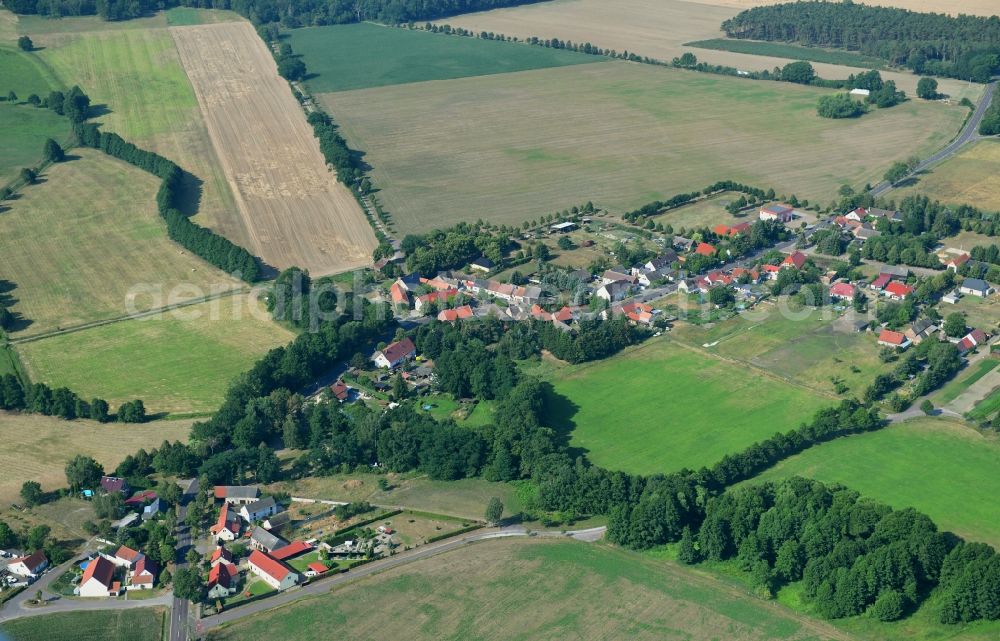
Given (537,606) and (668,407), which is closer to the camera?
(537,606)

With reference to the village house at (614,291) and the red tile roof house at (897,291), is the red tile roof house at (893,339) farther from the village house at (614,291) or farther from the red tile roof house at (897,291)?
the village house at (614,291)

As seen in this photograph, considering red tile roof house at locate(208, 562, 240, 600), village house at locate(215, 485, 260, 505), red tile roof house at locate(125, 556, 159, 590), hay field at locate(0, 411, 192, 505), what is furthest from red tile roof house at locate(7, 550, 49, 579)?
village house at locate(215, 485, 260, 505)

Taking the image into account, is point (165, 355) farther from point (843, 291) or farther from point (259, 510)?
point (843, 291)

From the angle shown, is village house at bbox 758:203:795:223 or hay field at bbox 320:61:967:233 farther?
hay field at bbox 320:61:967:233

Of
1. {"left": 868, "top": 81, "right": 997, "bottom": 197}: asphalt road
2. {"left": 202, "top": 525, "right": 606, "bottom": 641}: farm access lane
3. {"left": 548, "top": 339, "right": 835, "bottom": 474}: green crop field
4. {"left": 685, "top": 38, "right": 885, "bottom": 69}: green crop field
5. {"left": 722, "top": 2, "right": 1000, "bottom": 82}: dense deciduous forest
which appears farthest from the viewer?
{"left": 685, "top": 38, "right": 885, "bottom": 69}: green crop field

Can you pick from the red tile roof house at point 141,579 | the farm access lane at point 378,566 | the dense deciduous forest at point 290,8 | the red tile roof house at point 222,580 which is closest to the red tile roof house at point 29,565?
the red tile roof house at point 141,579

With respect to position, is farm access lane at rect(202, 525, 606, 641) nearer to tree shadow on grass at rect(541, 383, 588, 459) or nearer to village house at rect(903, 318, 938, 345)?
tree shadow on grass at rect(541, 383, 588, 459)

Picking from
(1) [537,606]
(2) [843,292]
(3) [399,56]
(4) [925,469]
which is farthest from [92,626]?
(3) [399,56]

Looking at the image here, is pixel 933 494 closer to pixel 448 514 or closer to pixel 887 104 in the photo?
pixel 448 514
